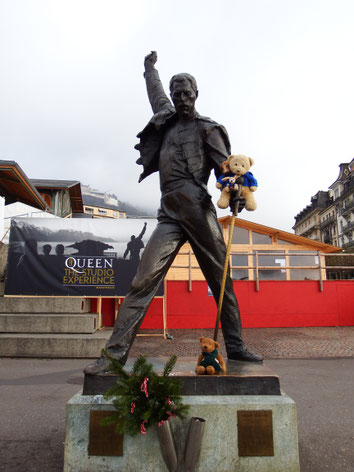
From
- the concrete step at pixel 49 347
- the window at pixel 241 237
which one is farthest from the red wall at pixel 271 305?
the window at pixel 241 237

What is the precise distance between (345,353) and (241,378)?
21.6ft

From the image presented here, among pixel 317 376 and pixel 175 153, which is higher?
pixel 175 153

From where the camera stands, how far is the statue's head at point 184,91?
120 inches

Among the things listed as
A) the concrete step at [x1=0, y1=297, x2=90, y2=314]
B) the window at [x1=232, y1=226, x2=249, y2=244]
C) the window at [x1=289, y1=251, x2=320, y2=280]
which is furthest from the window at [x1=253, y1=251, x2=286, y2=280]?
the concrete step at [x1=0, y1=297, x2=90, y2=314]

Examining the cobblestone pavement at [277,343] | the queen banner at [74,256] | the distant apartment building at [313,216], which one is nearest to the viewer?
the cobblestone pavement at [277,343]

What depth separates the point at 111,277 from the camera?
980 cm

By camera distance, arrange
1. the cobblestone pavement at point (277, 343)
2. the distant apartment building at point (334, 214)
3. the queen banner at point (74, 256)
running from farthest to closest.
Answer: the distant apartment building at point (334, 214) < the queen banner at point (74, 256) < the cobblestone pavement at point (277, 343)

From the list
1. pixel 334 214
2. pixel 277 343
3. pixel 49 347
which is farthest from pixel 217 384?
pixel 334 214

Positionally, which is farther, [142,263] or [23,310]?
[23,310]

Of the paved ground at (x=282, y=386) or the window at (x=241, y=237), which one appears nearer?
the paved ground at (x=282, y=386)

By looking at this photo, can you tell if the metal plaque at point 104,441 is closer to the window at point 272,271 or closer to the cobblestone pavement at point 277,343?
the cobblestone pavement at point 277,343

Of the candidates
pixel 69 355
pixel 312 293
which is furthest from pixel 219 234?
pixel 312 293

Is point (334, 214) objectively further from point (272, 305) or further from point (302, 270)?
point (272, 305)

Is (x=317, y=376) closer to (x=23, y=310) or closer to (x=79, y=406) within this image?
(x=79, y=406)
